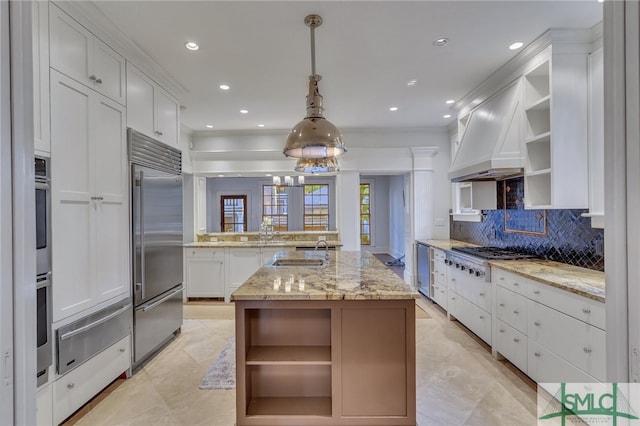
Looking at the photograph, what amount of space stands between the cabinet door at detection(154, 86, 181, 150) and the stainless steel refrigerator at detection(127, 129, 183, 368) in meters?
0.11

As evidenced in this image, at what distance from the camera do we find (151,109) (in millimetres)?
2926

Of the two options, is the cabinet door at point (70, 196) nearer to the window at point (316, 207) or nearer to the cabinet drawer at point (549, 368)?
the cabinet drawer at point (549, 368)

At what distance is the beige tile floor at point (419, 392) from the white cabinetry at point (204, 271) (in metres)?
1.48

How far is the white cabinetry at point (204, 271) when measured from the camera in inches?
189

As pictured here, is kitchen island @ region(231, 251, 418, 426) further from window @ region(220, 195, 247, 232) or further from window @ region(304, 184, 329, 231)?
window @ region(220, 195, 247, 232)

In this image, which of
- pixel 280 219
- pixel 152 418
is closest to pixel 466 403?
pixel 152 418

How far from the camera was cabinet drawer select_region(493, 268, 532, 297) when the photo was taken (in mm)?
2439

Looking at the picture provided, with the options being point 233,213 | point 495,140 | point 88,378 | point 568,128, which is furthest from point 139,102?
point 233,213

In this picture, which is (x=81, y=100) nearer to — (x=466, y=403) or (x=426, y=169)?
(x=466, y=403)

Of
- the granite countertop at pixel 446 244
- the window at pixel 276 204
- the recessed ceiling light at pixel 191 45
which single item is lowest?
the granite countertop at pixel 446 244

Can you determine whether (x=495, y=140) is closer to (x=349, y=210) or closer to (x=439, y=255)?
(x=439, y=255)

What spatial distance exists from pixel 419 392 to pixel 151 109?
337 centimetres

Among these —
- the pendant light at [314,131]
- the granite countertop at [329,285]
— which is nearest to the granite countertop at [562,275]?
the granite countertop at [329,285]

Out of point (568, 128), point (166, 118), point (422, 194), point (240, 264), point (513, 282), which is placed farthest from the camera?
point (422, 194)
